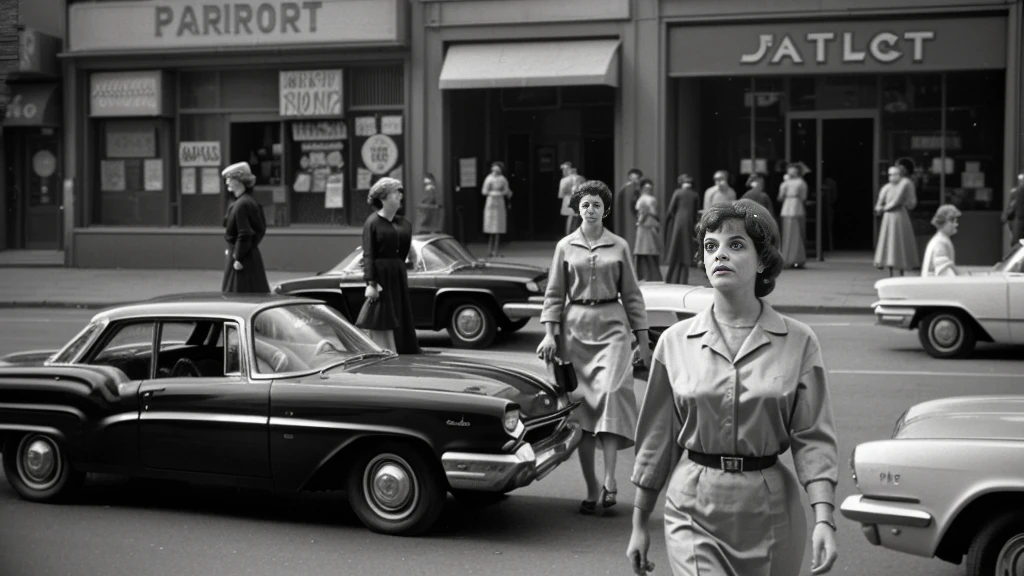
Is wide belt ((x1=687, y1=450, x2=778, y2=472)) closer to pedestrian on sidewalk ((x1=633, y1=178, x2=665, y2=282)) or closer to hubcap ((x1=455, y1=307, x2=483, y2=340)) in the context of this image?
hubcap ((x1=455, y1=307, x2=483, y2=340))

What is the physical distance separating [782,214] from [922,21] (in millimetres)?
4032

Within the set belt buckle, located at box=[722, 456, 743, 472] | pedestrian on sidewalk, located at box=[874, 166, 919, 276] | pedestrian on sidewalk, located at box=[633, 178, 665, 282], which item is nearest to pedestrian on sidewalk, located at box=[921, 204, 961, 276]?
pedestrian on sidewalk, located at box=[633, 178, 665, 282]

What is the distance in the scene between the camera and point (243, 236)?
12453 mm

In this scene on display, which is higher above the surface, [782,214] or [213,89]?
[213,89]

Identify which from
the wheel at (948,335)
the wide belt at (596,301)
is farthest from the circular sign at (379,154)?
the wide belt at (596,301)

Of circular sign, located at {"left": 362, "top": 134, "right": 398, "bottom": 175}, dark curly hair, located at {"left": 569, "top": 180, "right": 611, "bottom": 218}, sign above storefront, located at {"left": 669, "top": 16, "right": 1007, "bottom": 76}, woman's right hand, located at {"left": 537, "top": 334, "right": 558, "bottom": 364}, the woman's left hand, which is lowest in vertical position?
the woman's left hand

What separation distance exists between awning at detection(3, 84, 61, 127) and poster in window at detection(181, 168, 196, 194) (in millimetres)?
3180

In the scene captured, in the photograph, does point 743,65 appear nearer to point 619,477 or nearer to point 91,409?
point 619,477

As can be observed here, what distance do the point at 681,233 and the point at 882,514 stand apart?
14.7m

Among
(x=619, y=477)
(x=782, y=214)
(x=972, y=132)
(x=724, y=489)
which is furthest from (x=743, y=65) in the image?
(x=724, y=489)

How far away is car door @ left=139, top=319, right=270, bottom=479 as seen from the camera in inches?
281

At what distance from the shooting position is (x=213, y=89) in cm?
2680

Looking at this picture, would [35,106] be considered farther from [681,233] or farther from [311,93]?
[681,233]

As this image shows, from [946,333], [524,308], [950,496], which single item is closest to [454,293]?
[524,308]
